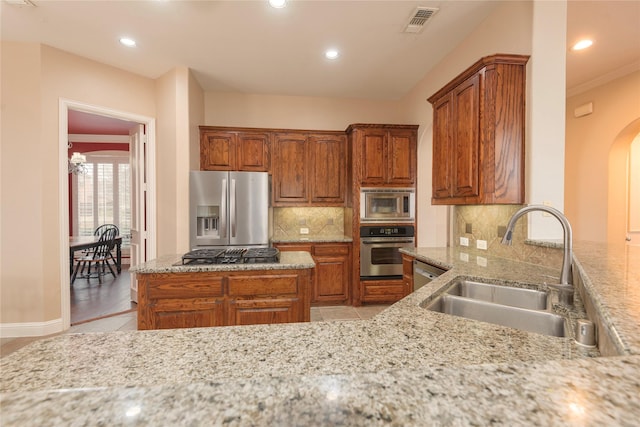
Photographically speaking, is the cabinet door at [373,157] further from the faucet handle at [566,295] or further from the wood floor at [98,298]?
the wood floor at [98,298]

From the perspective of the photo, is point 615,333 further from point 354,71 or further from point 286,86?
point 286,86

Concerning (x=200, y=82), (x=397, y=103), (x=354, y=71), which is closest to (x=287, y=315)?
(x=354, y=71)

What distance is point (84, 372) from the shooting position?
2.10 ft

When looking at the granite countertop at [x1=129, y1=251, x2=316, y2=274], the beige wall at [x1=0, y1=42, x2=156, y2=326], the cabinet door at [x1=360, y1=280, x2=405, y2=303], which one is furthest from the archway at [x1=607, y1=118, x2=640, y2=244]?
the beige wall at [x1=0, y1=42, x2=156, y2=326]

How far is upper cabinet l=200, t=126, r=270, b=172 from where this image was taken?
4066 millimetres

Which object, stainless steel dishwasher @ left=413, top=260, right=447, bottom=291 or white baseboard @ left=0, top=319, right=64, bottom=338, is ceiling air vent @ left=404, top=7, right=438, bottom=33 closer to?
stainless steel dishwasher @ left=413, top=260, right=447, bottom=291

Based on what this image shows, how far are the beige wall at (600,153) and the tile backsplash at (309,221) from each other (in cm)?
341

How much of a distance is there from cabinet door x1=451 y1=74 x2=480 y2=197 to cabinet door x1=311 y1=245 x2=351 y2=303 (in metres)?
1.92

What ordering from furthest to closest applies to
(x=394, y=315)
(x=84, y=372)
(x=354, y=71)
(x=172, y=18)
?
(x=354, y=71), (x=172, y=18), (x=394, y=315), (x=84, y=372)

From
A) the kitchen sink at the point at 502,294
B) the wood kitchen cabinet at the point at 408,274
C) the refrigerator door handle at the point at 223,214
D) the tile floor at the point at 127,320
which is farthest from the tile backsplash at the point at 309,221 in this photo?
the kitchen sink at the point at 502,294

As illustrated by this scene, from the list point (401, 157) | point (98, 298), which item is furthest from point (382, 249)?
point (98, 298)

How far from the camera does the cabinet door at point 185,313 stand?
2064 mm

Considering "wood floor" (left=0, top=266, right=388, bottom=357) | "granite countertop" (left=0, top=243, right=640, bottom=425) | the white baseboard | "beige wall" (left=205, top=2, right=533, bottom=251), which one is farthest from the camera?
"wood floor" (left=0, top=266, right=388, bottom=357)

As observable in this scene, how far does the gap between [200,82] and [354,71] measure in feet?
6.95
